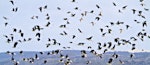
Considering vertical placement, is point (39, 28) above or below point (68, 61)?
above

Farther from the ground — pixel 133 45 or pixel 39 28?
pixel 39 28

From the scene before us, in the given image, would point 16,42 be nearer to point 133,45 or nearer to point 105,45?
point 105,45

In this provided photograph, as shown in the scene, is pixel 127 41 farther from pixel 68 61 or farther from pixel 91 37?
pixel 68 61

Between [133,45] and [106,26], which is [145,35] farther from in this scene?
[106,26]

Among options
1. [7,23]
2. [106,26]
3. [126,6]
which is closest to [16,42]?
[7,23]

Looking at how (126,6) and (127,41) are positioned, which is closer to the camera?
(126,6)

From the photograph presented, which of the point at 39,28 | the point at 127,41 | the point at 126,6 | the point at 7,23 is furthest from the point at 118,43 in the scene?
the point at 7,23

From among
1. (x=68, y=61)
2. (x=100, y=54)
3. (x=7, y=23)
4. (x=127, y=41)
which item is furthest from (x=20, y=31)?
(x=127, y=41)
